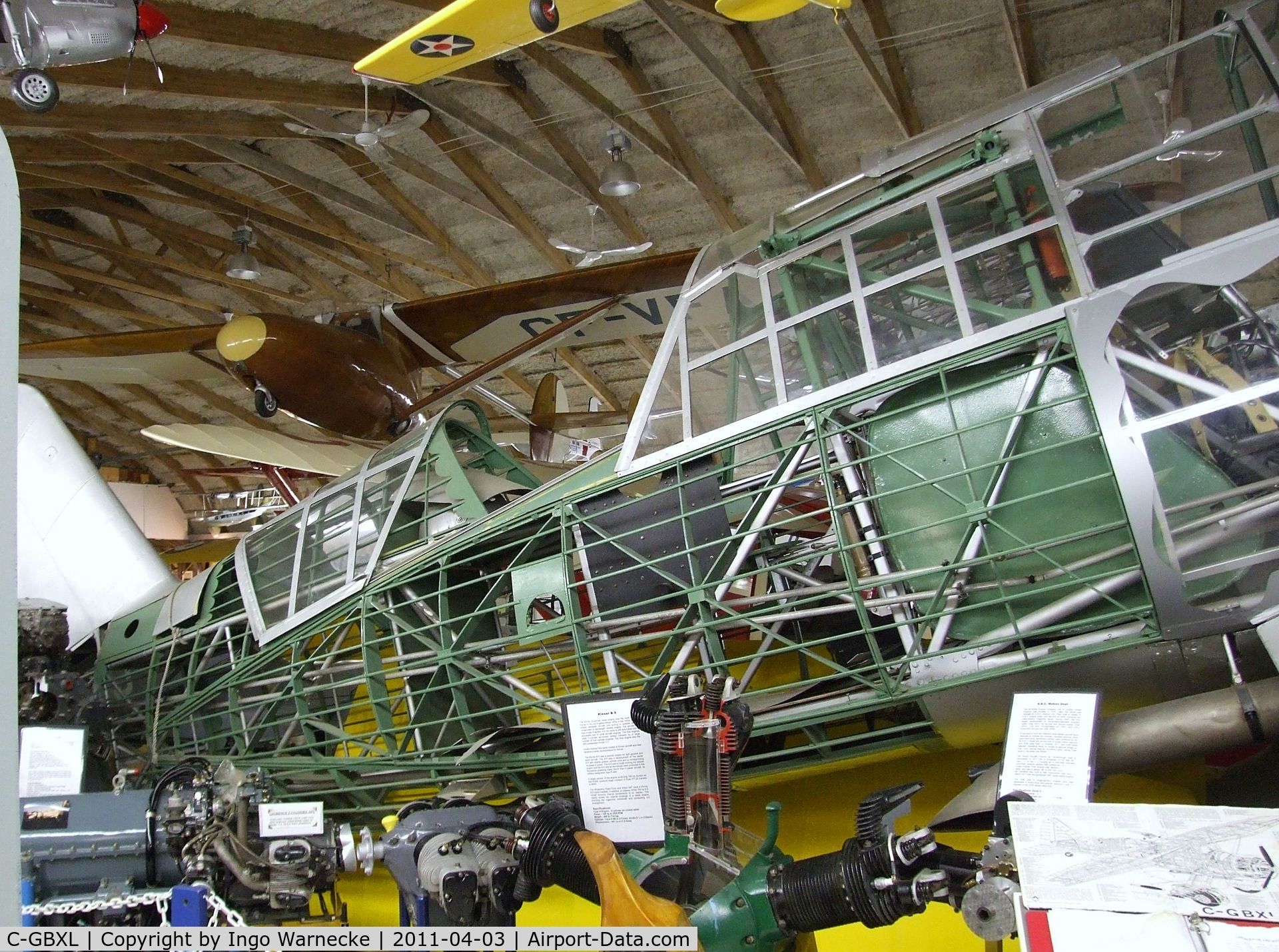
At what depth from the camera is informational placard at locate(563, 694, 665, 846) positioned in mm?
4023

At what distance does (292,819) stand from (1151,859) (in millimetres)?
3481

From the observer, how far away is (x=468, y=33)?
18.8ft

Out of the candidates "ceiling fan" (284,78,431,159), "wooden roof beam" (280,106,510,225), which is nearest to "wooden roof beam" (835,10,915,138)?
"ceiling fan" (284,78,431,159)

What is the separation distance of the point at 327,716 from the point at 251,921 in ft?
5.57

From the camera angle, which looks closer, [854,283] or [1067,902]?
[1067,902]

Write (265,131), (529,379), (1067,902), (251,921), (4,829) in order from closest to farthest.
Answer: (4,829), (1067,902), (251,921), (265,131), (529,379)

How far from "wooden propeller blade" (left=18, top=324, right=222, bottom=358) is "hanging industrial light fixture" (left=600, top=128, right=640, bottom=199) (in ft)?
12.9

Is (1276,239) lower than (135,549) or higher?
lower

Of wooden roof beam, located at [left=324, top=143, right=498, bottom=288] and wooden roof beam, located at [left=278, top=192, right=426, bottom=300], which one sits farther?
wooden roof beam, located at [left=278, top=192, right=426, bottom=300]

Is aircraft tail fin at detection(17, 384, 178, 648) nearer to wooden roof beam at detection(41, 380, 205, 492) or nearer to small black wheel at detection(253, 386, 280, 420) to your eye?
small black wheel at detection(253, 386, 280, 420)

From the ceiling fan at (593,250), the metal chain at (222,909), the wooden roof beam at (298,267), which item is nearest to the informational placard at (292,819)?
the metal chain at (222,909)

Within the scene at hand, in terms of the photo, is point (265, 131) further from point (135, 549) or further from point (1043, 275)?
point (1043, 275)

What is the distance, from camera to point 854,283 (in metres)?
4.26

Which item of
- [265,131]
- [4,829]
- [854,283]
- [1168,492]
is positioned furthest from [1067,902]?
[265,131]
